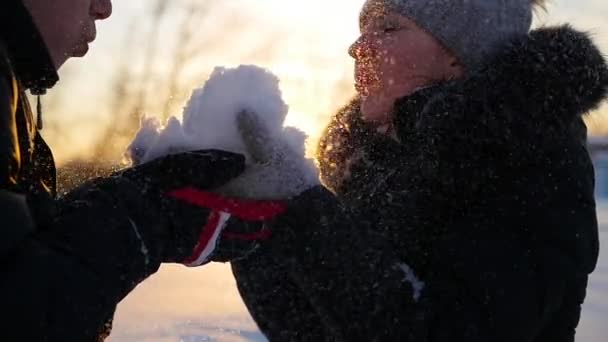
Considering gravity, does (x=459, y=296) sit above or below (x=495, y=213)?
below

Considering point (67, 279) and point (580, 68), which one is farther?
point (580, 68)

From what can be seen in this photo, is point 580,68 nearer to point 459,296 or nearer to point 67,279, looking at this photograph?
point 459,296

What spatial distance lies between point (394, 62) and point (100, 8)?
78cm

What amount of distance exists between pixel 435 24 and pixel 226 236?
92 cm

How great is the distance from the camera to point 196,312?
3.99 m

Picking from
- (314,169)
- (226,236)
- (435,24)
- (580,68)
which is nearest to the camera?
(226,236)

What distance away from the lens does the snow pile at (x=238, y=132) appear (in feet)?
4.09

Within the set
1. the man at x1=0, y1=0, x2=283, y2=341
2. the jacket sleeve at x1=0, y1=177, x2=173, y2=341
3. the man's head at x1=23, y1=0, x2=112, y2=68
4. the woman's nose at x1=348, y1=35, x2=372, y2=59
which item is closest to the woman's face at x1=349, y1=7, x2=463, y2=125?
the woman's nose at x1=348, y1=35, x2=372, y2=59

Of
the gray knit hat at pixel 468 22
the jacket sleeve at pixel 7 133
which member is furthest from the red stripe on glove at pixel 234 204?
the gray knit hat at pixel 468 22

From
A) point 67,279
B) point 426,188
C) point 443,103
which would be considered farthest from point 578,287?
point 67,279

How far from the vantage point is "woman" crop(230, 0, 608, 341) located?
144cm

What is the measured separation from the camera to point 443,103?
165 cm

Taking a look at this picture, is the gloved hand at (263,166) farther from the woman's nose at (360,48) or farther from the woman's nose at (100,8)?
the woman's nose at (360,48)

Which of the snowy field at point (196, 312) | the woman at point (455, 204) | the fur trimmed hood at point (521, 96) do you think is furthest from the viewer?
the snowy field at point (196, 312)
